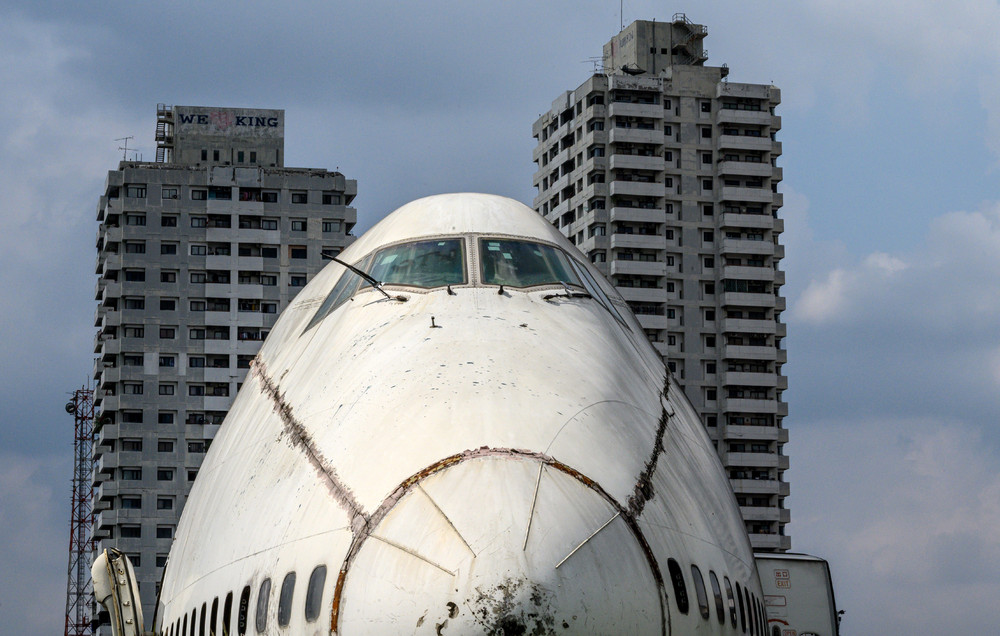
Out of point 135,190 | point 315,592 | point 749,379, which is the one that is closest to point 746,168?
point 749,379

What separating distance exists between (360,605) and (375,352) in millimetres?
3205

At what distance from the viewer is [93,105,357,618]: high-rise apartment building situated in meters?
164

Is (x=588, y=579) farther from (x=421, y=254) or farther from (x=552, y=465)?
(x=421, y=254)

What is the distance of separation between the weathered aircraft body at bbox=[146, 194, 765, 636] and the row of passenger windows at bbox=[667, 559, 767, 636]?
0.03 m

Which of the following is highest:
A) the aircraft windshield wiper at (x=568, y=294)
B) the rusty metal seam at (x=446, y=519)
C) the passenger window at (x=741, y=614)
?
the aircraft windshield wiper at (x=568, y=294)

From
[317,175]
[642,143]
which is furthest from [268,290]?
[642,143]

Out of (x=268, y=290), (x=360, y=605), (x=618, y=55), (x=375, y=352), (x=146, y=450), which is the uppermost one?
(x=618, y=55)

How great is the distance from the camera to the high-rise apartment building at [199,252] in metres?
164

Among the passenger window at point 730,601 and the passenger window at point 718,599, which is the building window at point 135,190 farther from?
the passenger window at point 718,599

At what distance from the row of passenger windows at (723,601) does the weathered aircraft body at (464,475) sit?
3 cm

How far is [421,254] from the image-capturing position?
14938mm

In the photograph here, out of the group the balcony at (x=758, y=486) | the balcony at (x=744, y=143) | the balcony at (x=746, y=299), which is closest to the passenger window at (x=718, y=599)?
the balcony at (x=758, y=486)

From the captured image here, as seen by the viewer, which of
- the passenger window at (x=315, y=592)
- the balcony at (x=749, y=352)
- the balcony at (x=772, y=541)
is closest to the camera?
the passenger window at (x=315, y=592)

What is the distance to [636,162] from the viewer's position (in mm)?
180125
